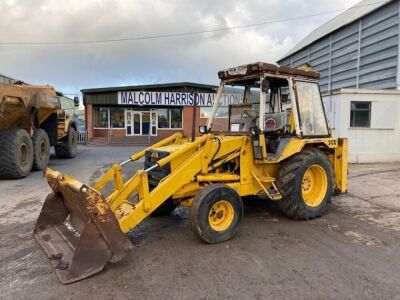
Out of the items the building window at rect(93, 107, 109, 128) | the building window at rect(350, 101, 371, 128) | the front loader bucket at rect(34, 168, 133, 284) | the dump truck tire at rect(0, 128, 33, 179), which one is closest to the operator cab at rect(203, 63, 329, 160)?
the front loader bucket at rect(34, 168, 133, 284)

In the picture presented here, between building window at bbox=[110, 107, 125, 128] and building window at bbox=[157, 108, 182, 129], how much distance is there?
8.57 ft

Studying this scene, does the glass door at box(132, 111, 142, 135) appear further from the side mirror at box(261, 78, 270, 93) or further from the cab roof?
the side mirror at box(261, 78, 270, 93)

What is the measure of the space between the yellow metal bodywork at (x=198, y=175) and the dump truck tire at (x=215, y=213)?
373 mm

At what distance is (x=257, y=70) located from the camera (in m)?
5.41

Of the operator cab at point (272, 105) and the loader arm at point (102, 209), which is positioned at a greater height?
the operator cab at point (272, 105)

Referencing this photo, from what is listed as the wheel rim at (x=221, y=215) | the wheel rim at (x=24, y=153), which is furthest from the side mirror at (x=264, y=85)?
the wheel rim at (x=24, y=153)

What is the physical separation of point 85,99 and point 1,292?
76.9 feet

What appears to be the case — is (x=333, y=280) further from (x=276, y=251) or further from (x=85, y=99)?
(x=85, y=99)

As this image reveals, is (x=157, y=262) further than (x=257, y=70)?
No

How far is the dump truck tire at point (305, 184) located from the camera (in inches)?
217

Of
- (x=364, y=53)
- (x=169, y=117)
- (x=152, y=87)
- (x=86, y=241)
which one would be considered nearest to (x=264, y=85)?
(x=86, y=241)

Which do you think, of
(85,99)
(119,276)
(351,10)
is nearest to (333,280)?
(119,276)

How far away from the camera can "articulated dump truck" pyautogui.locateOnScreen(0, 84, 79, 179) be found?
31.2 feet

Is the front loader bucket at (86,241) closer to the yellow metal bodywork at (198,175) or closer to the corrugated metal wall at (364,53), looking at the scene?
the yellow metal bodywork at (198,175)
